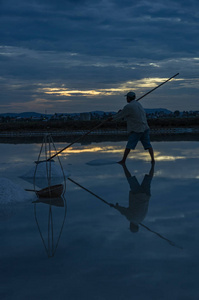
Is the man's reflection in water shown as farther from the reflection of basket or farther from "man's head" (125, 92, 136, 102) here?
"man's head" (125, 92, 136, 102)

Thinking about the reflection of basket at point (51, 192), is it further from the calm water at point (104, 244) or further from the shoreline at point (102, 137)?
the shoreline at point (102, 137)

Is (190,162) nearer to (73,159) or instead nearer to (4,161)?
(73,159)

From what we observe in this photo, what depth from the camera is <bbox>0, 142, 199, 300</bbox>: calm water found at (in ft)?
7.46

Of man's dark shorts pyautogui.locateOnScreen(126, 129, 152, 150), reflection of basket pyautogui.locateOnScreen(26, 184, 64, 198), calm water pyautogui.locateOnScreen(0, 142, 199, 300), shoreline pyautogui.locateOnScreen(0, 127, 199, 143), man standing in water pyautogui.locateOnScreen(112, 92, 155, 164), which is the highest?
man standing in water pyautogui.locateOnScreen(112, 92, 155, 164)

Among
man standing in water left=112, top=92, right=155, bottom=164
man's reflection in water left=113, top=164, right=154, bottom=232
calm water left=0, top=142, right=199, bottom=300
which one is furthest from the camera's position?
man standing in water left=112, top=92, right=155, bottom=164

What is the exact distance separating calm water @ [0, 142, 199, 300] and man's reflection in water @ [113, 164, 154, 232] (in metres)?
0.01

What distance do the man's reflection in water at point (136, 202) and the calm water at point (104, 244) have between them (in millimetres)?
11

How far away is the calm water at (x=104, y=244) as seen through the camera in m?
2.27

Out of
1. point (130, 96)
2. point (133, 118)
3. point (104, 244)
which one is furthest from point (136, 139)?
point (104, 244)

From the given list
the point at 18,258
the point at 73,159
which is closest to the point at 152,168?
the point at 73,159

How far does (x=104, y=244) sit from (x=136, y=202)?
156cm

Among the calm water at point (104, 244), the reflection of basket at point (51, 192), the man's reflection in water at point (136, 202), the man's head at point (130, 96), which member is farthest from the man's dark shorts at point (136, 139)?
the reflection of basket at point (51, 192)

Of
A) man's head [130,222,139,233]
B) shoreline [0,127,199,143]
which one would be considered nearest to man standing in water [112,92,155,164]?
man's head [130,222,139,233]

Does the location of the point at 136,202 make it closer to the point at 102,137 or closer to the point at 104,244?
the point at 104,244
